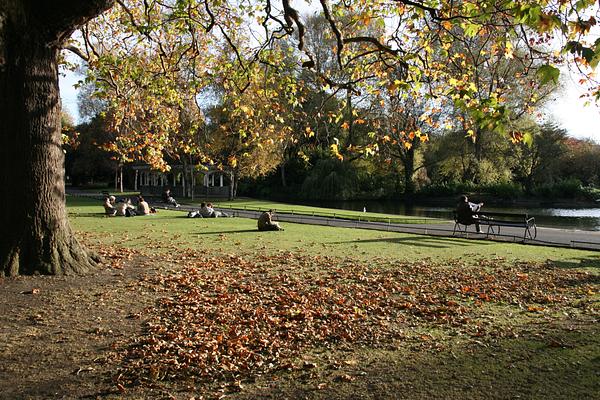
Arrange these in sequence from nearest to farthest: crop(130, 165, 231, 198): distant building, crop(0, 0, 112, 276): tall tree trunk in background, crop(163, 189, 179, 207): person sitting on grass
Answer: crop(0, 0, 112, 276): tall tree trunk in background
crop(163, 189, 179, 207): person sitting on grass
crop(130, 165, 231, 198): distant building

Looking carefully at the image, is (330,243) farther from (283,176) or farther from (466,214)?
(283,176)

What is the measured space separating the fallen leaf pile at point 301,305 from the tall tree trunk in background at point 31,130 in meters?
2.17

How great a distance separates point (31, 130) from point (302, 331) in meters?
6.12

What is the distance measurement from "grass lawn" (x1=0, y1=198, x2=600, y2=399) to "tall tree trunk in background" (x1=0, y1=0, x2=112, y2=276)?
26.5 inches

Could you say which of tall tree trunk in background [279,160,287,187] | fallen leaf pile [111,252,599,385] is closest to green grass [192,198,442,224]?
fallen leaf pile [111,252,599,385]

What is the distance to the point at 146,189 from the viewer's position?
65812 millimetres

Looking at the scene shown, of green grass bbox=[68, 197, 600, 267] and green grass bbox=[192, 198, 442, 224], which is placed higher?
green grass bbox=[192, 198, 442, 224]

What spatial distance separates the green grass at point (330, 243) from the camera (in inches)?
547

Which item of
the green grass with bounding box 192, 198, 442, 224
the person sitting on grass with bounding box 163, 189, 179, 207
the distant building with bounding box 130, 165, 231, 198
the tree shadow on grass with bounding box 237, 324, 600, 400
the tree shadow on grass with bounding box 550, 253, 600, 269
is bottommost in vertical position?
the tree shadow on grass with bounding box 237, 324, 600, 400

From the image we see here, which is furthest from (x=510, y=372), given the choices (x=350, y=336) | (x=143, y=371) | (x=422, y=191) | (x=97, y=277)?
(x=422, y=191)

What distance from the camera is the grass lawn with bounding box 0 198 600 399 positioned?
4.65 m

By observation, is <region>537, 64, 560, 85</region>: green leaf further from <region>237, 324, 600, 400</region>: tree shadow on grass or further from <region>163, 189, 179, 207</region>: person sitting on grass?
<region>163, 189, 179, 207</region>: person sitting on grass

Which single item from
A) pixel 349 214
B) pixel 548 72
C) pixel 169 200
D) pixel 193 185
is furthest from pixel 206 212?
pixel 193 185

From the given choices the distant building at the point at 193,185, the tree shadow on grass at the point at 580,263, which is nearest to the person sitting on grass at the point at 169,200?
the distant building at the point at 193,185
